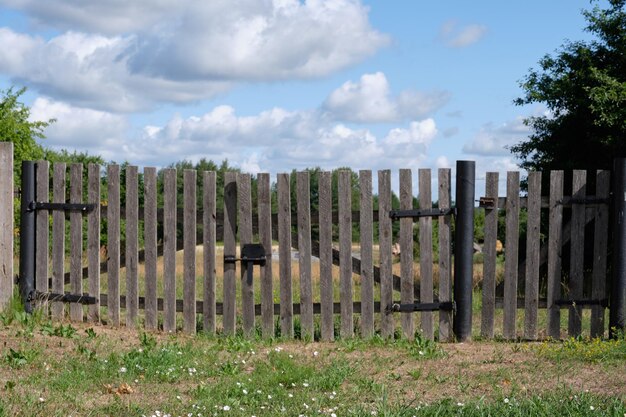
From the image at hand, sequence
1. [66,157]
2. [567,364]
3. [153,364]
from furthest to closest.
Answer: [66,157] → [567,364] → [153,364]

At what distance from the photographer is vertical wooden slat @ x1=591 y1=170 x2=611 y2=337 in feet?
31.5

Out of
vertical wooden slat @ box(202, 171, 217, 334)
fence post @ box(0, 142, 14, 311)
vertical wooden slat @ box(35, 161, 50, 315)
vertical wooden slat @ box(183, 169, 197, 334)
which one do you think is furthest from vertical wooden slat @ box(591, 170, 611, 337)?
fence post @ box(0, 142, 14, 311)

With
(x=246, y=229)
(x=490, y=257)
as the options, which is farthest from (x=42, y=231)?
(x=490, y=257)

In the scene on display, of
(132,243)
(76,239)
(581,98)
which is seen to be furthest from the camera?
(581,98)

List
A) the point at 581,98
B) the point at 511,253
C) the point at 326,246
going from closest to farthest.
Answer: the point at 326,246 → the point at 511,253 → the point at 581,98

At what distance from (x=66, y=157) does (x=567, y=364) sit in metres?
19.8

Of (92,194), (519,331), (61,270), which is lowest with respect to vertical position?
(519,331)

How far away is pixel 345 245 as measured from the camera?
30.0 ft

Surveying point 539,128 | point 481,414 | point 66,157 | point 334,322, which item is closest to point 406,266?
point 334,322

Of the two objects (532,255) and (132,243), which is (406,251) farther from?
(132,243)

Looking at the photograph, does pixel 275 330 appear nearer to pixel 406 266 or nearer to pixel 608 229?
pixel 406 266

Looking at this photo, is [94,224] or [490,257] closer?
[490,257]

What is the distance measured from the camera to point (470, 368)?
7746mm

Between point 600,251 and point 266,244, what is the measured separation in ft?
13.3
